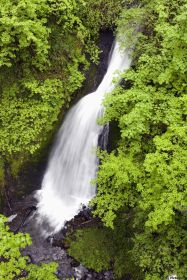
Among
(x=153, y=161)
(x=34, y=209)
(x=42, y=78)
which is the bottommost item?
(x=34, y=209)

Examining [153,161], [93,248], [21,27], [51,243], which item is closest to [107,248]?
[93,248]

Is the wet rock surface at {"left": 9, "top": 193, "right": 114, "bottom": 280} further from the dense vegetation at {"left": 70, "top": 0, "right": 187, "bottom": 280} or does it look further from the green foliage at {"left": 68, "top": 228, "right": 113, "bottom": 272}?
the dense vegetation at {"left": 70, "top": 0, "right": 187, "bottom": 280}

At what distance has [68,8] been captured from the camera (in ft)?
27.0

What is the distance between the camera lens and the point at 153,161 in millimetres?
5211

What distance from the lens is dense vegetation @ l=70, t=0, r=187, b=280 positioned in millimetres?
5180

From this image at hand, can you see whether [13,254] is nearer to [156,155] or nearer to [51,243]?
[156,155]

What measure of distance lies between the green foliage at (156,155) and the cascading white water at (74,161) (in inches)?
65.3

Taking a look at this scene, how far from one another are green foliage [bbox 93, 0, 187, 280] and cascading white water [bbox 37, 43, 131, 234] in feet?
5.44

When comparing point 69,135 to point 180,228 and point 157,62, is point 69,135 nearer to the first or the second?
point 157,62

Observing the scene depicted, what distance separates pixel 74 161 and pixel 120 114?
2.71 meters

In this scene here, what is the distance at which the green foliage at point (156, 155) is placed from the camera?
5.14 metres

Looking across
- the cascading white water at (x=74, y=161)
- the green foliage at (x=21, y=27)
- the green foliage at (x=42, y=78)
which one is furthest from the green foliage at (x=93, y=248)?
the green foliage at (x=21, y=27)

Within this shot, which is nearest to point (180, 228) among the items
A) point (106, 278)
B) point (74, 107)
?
point (106, 278)

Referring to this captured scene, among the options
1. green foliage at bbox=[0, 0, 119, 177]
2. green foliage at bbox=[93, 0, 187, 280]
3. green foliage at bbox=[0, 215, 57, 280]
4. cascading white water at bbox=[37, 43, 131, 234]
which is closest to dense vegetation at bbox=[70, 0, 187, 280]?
green foliage at bbox=[93, 0, 187, 280]
